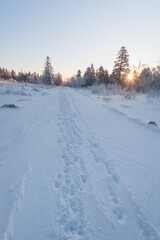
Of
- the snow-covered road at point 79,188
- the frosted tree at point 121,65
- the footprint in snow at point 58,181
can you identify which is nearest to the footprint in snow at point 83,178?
the snow-covered road at point 79,188

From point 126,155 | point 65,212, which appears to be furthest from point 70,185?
point 126,155

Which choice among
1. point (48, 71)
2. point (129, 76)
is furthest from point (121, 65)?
point (48, 71)

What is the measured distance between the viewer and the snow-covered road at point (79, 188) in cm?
113

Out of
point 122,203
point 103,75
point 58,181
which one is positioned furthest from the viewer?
point 103,75

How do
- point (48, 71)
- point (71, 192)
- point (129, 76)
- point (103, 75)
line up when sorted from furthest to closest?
point (48, 71)
point (103, 75)
point (129, 76)
point (71, 192)

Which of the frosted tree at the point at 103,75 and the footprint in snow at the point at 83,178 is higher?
the frosted tree at the point at 103,75

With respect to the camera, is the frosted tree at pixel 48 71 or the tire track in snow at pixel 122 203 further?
the frosted tree at pixel 48 71

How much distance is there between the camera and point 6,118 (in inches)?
161

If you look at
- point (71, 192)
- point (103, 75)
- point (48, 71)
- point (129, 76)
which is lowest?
point (71, 192)

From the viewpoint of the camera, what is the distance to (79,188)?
1562 mm

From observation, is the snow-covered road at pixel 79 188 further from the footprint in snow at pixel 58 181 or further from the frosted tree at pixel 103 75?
the frosted tree at pixel 103 75

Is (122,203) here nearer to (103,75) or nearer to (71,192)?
(71,192)

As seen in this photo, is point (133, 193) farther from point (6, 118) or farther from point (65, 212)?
point (6, 118)

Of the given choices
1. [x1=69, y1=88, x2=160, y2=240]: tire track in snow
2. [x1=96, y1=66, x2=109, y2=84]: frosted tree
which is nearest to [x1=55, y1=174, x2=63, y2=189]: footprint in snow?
[x1=69, y1=88, x2=160, y2=240]: tire track in snow
